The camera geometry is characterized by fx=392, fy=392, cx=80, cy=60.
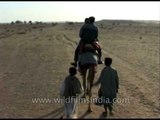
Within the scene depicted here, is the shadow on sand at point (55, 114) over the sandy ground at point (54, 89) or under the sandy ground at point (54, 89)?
over

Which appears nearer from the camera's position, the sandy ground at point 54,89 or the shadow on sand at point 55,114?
the shadow on sand at point 55,114

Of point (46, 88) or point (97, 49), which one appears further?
point (46, 88)

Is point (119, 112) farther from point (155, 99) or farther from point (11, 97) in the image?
point (11, 97)

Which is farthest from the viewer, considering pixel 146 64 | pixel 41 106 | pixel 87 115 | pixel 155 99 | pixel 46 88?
pixel 146 64

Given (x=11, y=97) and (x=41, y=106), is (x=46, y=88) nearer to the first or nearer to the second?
(x=11, y=97)

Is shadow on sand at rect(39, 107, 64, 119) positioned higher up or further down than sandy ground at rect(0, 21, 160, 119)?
higher up

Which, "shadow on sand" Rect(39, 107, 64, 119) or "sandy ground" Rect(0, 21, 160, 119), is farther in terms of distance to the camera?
"sandy ground" Rect(0, 21, 160, 119)

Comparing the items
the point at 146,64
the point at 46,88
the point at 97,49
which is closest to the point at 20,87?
the point at 46,88

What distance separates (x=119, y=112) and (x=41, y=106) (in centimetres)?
243

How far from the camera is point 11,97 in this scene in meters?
13.4

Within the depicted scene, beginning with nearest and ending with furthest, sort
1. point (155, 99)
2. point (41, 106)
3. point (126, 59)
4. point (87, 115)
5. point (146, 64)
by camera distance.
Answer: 1. point (87, 115)
2. point (41, 106)
3. point (155, 99)
4. point (146, 64)
5. point (126, 59)

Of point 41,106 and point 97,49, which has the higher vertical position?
point 97,49

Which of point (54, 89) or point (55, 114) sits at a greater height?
point (55, 114)

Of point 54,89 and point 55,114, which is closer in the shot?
point 55,114
